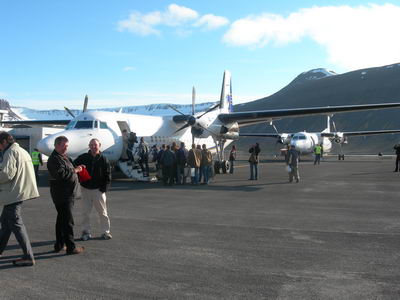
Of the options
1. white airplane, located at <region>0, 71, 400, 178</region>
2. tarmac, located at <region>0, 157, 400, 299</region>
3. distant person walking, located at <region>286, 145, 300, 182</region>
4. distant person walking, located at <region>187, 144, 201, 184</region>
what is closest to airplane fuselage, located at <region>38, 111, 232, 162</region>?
white airplane, located at <region>0, 71, 400, 178</region>

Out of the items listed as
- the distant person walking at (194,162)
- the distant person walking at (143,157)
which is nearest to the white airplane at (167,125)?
the distant person walking at (143,157)

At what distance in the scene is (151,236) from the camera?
6.74m

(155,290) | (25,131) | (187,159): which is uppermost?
(25,131)

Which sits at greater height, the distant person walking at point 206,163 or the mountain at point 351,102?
the mountain at point 351,102

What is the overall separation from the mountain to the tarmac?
245 ft

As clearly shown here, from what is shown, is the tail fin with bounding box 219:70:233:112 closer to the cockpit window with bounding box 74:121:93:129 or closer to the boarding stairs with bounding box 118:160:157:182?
the boarding stairs with bounding box 118:160:157:182

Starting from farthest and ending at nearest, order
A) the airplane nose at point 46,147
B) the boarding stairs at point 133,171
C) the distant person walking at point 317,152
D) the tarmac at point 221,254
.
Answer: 1. the distant person walking at point 317,152
2. the boarding stairs at point 133,171
3. the airplane nose at point 46,147
4. the tarmac at point 221,254

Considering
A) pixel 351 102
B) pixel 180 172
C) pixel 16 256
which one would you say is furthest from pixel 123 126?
pixel 351 102

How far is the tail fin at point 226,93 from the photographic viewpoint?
2356 cm

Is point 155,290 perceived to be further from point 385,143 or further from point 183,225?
point 385,143

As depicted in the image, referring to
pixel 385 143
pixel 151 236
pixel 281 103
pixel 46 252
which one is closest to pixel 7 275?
pixel 46 252

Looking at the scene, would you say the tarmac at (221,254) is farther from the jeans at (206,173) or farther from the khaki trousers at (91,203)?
the jeans at (206,173)

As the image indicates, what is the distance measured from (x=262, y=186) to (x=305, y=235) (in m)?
7.91

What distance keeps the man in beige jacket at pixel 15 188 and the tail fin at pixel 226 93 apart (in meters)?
18.4
